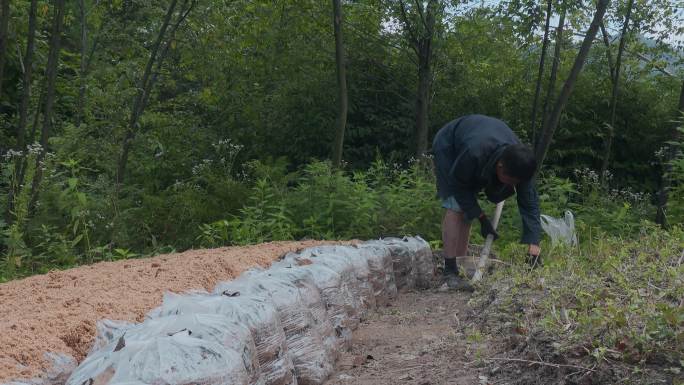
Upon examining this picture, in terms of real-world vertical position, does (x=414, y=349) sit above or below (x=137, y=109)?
below

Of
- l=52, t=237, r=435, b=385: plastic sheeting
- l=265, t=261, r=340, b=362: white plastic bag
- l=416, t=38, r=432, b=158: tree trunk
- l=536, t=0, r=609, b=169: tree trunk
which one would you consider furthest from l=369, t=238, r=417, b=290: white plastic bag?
l=416, t=38, r=432, b=158: tree trunk

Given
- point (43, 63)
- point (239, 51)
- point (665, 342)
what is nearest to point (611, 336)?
point (665, 342)

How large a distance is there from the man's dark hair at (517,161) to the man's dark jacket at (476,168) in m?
0.11

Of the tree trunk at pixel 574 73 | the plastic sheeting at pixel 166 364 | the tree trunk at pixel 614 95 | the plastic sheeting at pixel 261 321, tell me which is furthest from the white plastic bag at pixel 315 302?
the tree trunk at pixel 614 95

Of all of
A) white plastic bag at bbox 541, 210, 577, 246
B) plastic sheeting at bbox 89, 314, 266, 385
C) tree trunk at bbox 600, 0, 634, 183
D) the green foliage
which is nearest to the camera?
plastic sheeting at bbox 89, 314, 266, 385

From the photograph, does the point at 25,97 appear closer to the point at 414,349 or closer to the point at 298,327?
the point at 298,327

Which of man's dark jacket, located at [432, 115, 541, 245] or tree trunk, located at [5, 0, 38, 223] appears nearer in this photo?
man's dark jacket, located at [432, 115, 541, 245]

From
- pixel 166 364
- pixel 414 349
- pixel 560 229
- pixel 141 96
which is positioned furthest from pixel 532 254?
pixel 141 96

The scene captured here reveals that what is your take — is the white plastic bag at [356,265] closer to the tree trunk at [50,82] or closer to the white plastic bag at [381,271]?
the white plastic bag at [381,271]

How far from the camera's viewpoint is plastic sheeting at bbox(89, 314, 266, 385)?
2.27 m

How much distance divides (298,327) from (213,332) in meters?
0.80

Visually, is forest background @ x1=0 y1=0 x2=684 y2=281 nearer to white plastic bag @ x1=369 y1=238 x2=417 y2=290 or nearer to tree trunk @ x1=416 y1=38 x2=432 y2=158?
tree trunk @ x1=416 y1=38 x2=432 y2=158

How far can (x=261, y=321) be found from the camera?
2.67 meters

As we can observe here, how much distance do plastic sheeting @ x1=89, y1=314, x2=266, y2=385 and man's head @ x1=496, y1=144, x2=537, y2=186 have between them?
2.74m
